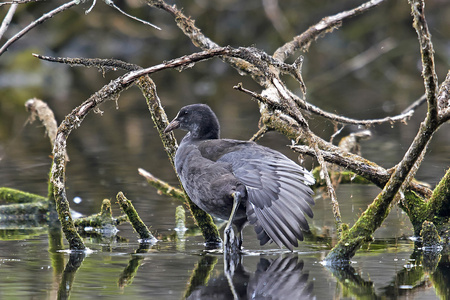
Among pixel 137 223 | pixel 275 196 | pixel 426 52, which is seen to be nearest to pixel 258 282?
pixel 275 196

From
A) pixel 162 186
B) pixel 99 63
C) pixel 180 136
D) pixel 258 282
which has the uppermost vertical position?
pixel 180 136

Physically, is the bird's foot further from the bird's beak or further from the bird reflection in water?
the bird's beak

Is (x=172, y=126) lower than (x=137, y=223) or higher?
higher

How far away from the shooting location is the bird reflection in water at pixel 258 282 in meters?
4.40

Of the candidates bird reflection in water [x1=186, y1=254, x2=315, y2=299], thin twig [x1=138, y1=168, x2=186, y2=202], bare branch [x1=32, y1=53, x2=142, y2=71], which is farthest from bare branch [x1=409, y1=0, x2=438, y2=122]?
thin twig [x1=138, y1=168, x2=186, y2=202]

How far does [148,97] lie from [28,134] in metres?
7.60

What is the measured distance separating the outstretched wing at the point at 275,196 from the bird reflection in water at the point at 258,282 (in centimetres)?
18

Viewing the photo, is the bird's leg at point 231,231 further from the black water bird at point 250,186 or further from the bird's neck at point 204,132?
the bird's neck at point 204,132

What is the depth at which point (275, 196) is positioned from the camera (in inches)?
207

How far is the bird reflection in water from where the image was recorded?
4.40m

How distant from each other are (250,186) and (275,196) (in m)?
0.20

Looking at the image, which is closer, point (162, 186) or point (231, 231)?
point (231, 231)

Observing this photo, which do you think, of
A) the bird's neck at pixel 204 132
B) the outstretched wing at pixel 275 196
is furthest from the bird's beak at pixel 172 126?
the outstretched wing at pixel 275 196

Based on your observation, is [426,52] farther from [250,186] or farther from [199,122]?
[199,122]
